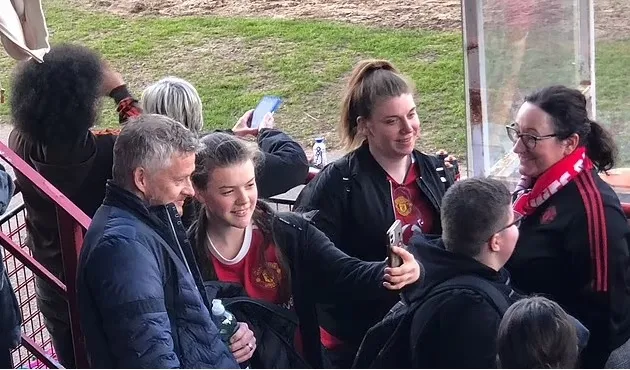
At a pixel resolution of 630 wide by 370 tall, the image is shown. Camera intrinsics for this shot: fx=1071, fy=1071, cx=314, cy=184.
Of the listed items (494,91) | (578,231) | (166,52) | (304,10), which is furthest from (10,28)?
(304,10)

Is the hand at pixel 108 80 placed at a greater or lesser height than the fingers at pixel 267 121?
greater

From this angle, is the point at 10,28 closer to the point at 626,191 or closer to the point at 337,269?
Result: the point at 337,269

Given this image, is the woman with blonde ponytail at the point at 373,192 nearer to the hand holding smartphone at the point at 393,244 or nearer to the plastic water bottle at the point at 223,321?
the hand holding smartphone at the point at 393,244

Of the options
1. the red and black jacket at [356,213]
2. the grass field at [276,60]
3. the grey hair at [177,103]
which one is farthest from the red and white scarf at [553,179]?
the grass field at [276,60]

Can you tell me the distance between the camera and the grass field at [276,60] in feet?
39.2

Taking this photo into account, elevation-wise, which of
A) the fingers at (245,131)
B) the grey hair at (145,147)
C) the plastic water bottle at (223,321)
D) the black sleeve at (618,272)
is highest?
the grey hair at (145,147)

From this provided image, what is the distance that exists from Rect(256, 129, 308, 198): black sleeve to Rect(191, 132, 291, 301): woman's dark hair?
1.79 feet

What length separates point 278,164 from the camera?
4105mm

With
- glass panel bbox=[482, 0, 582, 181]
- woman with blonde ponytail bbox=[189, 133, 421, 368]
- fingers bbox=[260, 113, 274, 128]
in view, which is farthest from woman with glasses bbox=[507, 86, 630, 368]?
glass panel bbox=[482, 0, 582, 181]

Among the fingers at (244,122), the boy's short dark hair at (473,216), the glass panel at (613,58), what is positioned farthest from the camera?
the glass panel at (613,58)

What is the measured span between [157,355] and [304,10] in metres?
13.3

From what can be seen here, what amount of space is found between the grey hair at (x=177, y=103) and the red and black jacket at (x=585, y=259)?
1.30 m

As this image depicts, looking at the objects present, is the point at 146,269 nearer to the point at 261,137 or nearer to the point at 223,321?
the point at 223,321

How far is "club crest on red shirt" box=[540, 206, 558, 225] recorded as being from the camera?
3.73 metres
